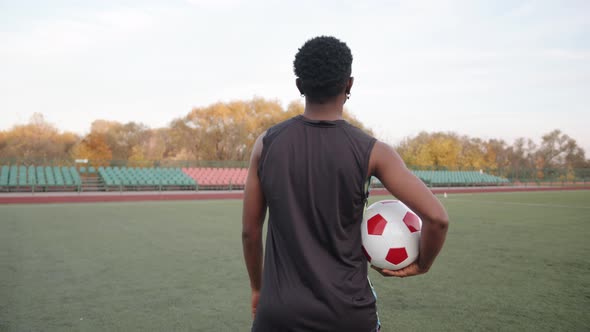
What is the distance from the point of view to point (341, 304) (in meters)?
1.63

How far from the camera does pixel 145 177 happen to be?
1076 inches

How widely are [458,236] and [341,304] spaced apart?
8.97 metres

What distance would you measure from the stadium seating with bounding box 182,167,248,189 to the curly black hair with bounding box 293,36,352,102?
26543 millimetres

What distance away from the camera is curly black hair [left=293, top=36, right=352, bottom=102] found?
1.72 m

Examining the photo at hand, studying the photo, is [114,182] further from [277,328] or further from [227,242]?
[277,328]

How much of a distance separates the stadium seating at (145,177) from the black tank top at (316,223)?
24.8 m

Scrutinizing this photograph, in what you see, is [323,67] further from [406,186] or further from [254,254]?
[254,254]

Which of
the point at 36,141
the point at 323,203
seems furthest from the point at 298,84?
the point at 36,141

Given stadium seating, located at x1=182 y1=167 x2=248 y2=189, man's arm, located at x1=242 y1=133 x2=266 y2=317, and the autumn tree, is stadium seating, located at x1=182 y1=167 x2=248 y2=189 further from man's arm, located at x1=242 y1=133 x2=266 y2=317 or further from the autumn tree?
man's arm, located at x1=242 y1=133 x2=266 y2=317

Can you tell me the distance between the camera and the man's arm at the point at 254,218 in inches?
70.8

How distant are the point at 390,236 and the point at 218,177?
94.5 feet

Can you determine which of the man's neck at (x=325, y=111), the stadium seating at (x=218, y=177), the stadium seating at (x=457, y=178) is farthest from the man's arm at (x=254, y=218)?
the stadium seating at (x=457, y=178)

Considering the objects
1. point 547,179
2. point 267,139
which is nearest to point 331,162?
point 267,139

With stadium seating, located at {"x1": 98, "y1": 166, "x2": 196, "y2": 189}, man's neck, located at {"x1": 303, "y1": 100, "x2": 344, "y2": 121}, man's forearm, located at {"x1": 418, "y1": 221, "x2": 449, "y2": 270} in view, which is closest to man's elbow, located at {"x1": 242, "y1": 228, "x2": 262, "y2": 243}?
man's neck, located at {"x1": 303, "y1": 100, "x2": 344, "y2": 121}
